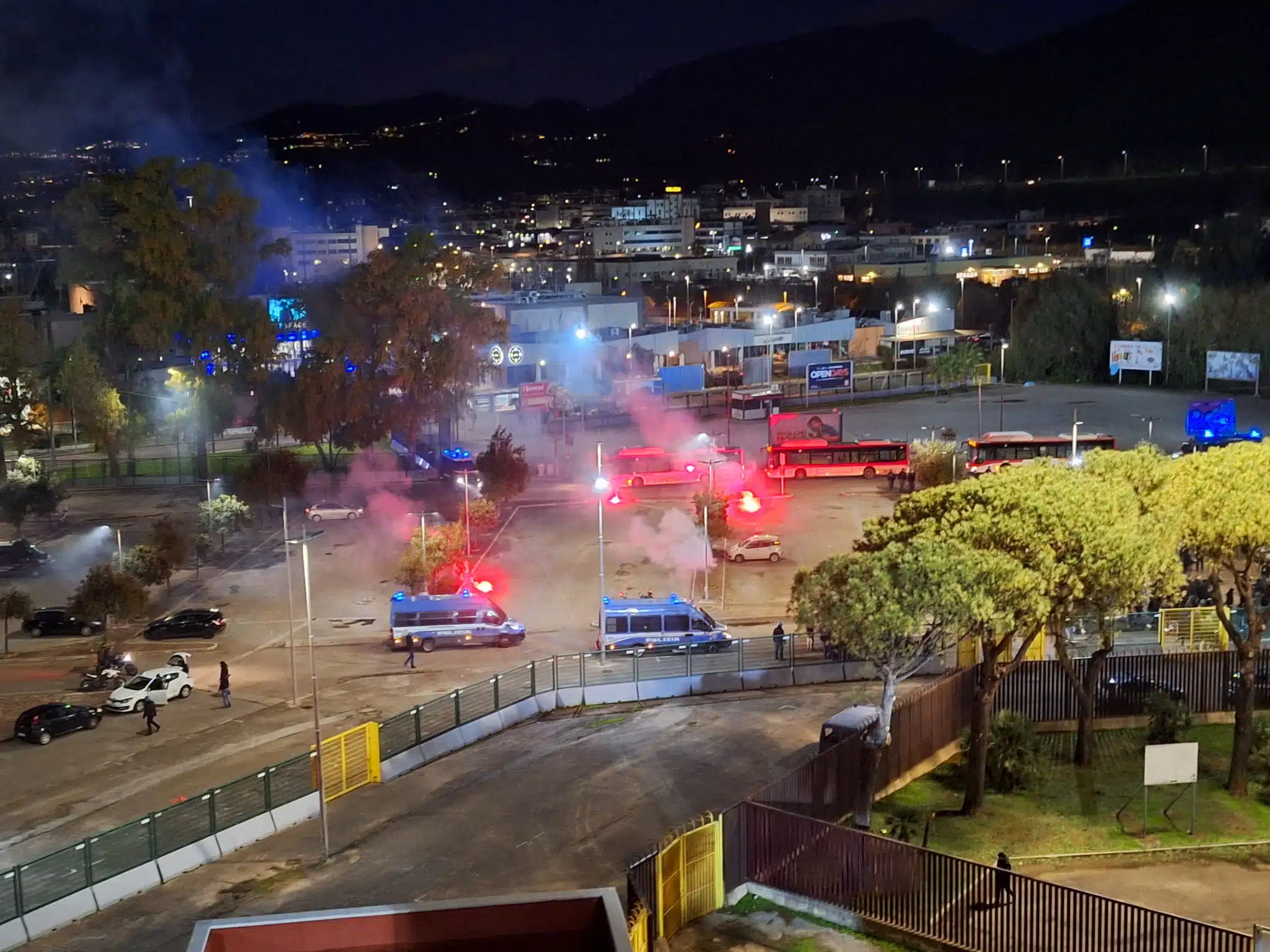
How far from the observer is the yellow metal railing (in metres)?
9.78

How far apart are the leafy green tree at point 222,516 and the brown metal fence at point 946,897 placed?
22.2m

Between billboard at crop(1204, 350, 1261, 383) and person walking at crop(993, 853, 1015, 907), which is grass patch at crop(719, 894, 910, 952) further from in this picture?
billboard at crop(1204, 350, 1261, 383)

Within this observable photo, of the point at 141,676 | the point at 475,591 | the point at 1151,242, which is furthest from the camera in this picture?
the point at 1151,242

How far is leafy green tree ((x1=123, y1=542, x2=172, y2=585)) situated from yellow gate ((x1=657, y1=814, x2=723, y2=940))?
18.5 meters

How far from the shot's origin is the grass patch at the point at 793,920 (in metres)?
11.1

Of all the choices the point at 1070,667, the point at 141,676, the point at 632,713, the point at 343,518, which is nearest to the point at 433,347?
the point at 343,518

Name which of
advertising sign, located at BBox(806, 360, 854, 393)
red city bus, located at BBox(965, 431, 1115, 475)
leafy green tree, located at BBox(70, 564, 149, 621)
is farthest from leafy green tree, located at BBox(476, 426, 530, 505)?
advertising sign, located at BBox(806, 360, 854, 393)

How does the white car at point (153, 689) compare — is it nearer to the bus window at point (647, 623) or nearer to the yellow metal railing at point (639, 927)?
the bus window at point (647, 623)

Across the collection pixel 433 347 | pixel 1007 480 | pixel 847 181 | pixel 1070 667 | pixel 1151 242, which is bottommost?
pixel 1070 667

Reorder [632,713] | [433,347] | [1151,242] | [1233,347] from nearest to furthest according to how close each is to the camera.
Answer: [632,713] → [433,347] → [1233,347] → [1151,242]

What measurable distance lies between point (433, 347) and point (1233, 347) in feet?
122

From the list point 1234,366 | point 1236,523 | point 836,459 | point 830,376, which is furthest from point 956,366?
point 1236,523

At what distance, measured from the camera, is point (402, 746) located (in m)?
16.7

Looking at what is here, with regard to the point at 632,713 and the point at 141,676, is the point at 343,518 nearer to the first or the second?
the point at 141,676
